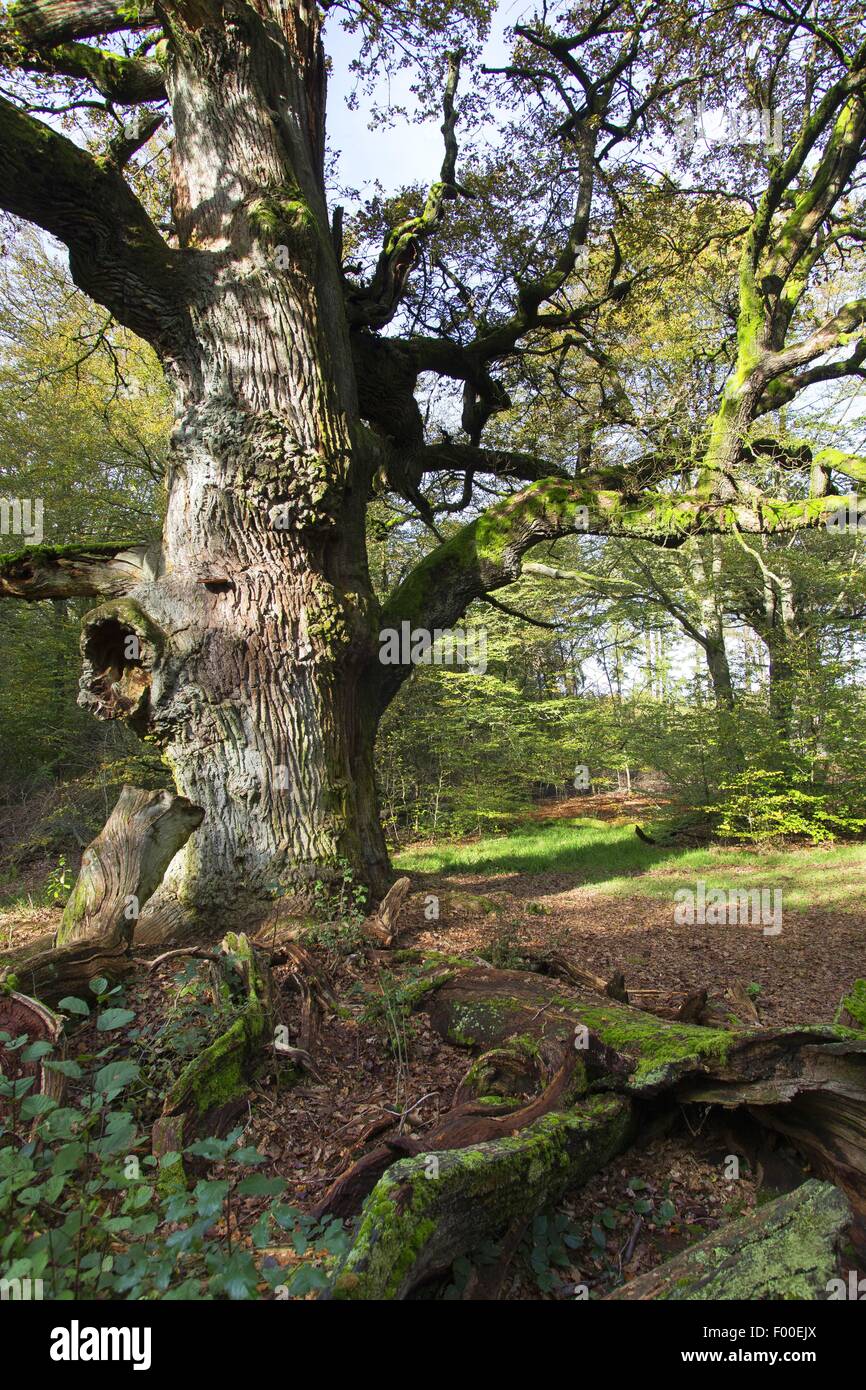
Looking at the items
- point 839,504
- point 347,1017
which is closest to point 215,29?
point 839,504

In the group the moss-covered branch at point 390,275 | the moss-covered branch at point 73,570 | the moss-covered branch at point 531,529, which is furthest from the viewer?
the moss-covered branch at point 390,275

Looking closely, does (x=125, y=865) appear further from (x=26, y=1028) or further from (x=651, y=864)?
(x=651, y=864)

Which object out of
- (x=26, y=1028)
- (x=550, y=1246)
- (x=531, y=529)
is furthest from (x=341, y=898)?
(x=531, y=529)

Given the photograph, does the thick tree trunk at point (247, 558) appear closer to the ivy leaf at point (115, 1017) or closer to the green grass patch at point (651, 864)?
the ivy leaf at point (115, 1017)

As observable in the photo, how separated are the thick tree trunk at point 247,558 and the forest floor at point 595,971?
0.97 metres

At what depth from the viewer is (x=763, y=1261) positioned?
1814 millimetres

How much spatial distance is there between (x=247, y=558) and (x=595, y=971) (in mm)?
4264

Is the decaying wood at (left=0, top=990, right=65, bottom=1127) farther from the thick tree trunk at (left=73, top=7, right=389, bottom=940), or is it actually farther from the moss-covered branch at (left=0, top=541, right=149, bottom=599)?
the moss-covered branch at (left=0, top=541, right=149, bottom=599)

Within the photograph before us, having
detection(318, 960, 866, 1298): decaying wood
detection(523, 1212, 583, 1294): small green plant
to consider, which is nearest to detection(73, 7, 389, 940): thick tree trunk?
detection(318, 960, 866, 1298): decaying wood

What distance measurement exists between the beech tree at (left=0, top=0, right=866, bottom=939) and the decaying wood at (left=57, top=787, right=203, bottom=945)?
2.35ft

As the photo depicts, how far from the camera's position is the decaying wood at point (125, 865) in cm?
393

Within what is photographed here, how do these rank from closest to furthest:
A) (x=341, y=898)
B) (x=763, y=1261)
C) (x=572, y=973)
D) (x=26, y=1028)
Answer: (x=763, y=1261)
(x=26, y=1028)
(x=572, y=973)
(x=341, y=898)

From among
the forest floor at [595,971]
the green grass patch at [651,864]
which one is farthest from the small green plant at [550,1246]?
the green grass patch at [651,864]

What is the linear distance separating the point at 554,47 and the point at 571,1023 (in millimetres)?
10507
